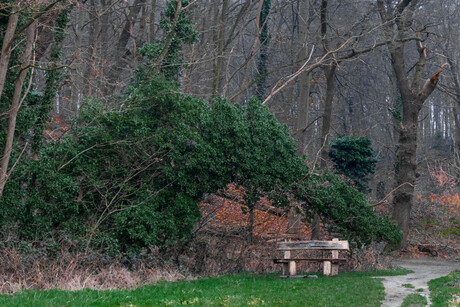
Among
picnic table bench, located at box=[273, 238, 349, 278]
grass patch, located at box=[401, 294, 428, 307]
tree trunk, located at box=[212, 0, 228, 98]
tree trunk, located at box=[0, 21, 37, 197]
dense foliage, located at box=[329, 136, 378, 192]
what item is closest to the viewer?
grass patch, located at box=[401, 294, 428, 307]

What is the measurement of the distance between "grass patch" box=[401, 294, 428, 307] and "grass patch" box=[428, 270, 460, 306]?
0.66 feet

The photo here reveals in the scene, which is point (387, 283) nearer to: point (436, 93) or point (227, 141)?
point (227, 141)

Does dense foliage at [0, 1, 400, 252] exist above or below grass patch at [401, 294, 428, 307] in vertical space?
above

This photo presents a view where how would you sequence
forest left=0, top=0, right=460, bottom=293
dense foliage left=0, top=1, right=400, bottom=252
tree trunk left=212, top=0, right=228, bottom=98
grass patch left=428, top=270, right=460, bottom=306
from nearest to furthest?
grass patch left=428, top=270, right=460, bottom=306, forest left=0, top=0, right=460, bottom=293, dense foliage left=0, top=1, right=400, bottom=252, tree trunk left=212, top=0, right=228, bottom=98

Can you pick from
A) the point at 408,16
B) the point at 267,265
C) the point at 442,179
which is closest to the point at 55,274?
the point at 267,265

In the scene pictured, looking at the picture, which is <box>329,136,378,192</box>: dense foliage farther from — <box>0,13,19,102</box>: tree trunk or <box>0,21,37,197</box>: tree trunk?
<box>0,13,19,102</box>: tree trunk

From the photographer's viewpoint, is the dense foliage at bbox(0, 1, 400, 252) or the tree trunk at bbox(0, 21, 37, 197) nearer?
the tree trunk at bbox(0, 21, 37, 197)

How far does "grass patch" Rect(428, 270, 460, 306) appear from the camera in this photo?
393 inches

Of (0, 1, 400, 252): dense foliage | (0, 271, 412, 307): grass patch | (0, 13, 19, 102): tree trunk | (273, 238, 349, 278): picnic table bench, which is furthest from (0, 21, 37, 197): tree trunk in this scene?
(273, 238, 349, 278): picnic table bench

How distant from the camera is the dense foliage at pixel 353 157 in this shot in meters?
31.7

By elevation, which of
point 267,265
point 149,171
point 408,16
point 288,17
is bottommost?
point 267,265

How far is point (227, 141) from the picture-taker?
17359mm

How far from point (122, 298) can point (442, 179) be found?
2936cm

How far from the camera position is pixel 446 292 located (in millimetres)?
11797
